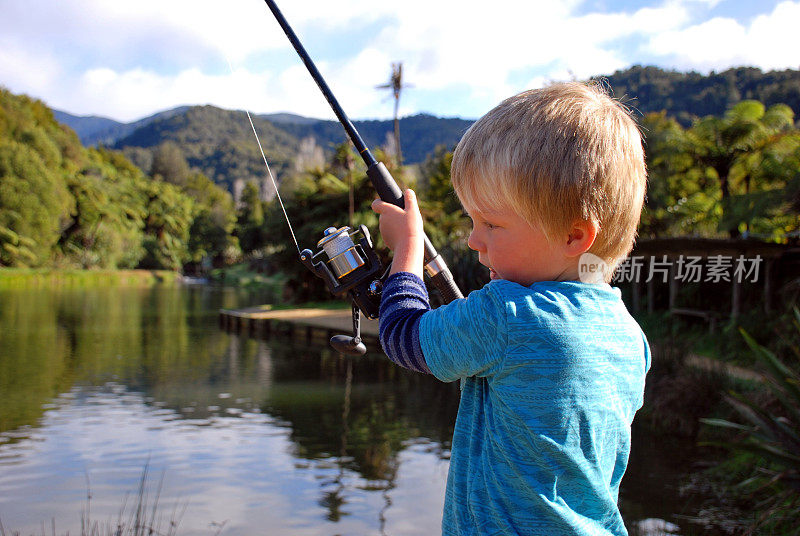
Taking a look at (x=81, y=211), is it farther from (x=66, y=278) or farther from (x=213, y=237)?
(x=213, y=237)

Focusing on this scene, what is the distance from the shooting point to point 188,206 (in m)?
58.4

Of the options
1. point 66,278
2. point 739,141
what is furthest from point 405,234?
point 66,278

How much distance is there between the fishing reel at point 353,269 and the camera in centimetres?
139

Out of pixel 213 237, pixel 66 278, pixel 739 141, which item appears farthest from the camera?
pixel 213 237

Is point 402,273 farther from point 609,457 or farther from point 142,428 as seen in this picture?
point 142,428

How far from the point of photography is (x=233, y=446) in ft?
23.4

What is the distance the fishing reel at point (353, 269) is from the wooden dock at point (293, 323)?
12.1 m

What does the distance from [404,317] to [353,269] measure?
0.99 ft

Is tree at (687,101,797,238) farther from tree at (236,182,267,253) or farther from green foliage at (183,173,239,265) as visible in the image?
green foliage at (183,173,239,265)

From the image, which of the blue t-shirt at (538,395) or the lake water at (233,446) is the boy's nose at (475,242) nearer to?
the blue t-shirt at (538,395)

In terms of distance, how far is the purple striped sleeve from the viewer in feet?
3.62

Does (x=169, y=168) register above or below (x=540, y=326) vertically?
above

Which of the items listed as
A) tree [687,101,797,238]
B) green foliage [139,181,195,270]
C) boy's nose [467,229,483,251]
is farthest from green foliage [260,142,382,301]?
green foliage [139,181,195,270]

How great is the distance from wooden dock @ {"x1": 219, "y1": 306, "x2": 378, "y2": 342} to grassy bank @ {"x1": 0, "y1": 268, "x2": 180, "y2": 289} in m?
16.0
